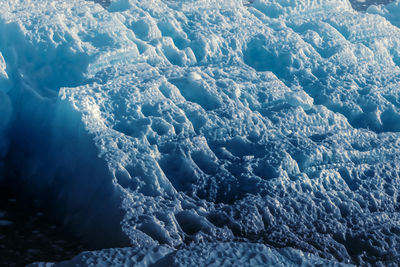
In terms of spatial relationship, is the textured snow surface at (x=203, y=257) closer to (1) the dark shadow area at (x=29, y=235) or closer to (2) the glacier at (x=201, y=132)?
(2) the glacier at (x=201, y=132)

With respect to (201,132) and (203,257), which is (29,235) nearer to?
(203,257)

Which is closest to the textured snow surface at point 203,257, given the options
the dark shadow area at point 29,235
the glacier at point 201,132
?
the glacier at point 201,132

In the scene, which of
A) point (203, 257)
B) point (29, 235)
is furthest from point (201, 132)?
point (29, 235)

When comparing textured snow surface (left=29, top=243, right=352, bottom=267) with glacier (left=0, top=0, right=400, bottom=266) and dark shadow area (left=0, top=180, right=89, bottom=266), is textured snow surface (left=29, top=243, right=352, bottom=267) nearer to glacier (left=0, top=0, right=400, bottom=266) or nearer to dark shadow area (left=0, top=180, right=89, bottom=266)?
glacier (left=0, top=0, right=400, bottom=266)

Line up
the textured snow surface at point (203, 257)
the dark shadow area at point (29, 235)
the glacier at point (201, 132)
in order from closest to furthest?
the textured snow surface at point (203, 257) → the dark shadow area at point (29, 235) → the glacier at point (201, 132)

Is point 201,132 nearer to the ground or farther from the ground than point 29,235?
farther from the ground

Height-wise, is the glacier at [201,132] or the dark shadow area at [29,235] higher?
the glacier at [201,132]

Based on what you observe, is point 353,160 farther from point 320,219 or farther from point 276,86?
point 276,86
